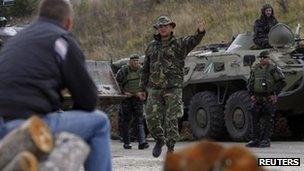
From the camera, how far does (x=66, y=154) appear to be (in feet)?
14.5

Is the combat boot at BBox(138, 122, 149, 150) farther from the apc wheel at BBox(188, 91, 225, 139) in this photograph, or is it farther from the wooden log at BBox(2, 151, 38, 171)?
the wooden log at BBox(2, 151, 38, 171)

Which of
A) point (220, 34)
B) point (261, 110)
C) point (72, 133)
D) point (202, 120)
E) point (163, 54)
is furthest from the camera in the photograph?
point (220, 34)

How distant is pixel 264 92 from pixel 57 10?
9245mm

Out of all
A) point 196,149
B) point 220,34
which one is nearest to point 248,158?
point 196,149

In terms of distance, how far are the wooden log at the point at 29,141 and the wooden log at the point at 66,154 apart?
0.18ft

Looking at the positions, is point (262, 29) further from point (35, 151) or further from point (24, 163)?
point (24, 163)

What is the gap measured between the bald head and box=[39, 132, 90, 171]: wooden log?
92 centimetres

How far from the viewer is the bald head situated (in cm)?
525

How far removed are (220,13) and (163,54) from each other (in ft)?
73.8

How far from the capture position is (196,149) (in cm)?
378

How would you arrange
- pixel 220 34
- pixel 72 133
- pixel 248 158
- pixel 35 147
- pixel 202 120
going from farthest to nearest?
pixel 220 34 → pixel 202 120 → pixel 72 133 → pixel 35 147 → pixel 248 158

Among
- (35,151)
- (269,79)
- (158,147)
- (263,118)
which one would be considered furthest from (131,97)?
(35,151)

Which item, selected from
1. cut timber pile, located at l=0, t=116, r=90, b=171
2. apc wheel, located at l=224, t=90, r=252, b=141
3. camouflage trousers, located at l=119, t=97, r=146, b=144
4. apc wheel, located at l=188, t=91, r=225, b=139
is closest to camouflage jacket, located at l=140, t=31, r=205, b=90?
camouflage trousers, located at l=119, t=97, r=146, b=144

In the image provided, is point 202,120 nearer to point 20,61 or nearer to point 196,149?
point 20,61
